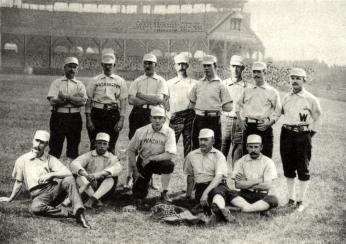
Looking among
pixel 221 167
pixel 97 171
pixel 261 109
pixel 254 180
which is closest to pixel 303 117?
pixel 261 109

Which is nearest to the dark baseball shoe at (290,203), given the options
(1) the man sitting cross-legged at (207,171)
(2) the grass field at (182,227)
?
(2) the grass field at (182,227)

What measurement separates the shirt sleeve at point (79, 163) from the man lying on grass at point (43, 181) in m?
0.27

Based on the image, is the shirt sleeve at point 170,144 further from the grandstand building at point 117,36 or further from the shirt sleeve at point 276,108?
the grandstand building at point 117,36

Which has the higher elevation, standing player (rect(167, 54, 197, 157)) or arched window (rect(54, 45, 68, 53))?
arched window (rect(54, 45, 68, 53))

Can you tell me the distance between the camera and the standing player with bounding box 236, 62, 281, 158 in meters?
6.65

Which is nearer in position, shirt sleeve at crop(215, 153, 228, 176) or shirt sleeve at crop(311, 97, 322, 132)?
shirt sleeve at crop(215, 153, 228, 176)

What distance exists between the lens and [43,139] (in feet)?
19.0

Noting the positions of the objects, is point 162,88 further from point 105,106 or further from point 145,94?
point 105,106

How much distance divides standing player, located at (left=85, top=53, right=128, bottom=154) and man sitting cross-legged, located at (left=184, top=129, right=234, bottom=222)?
168 centimetres

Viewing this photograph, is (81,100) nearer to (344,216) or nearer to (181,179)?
(181,179)

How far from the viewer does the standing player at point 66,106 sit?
7352 mm

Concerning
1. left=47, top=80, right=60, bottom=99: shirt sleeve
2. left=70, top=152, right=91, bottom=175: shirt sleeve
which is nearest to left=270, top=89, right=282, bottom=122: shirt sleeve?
left=70, top=152, right=91, bottom=175: shirt sleeve

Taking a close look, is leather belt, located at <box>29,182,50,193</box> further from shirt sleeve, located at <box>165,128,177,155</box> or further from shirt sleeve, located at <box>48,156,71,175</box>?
shirt sleeve, located at <box>165,128,177,155</box>

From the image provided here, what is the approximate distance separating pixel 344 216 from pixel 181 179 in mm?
2877
